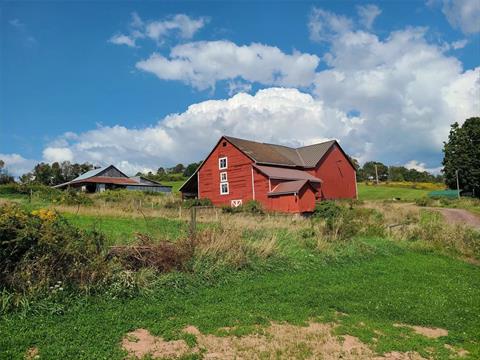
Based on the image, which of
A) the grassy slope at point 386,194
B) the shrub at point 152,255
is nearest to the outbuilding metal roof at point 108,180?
the grassy slope at point 386,194

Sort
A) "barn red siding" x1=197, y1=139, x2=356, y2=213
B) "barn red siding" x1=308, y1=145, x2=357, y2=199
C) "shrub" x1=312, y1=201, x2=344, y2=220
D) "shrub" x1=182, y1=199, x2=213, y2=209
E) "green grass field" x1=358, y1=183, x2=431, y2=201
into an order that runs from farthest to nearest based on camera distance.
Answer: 1. "green grass field" x1=358, y1=183, x2=431, y2=201
2. "barn red siding" x1=308, y1=145, x2=357, y2=199
3. "shrub" x1=182, y1=199, x2=213, y2=209
4. "barn red siding" x1=197, y1=139, x2=356, y2=213
5. "shrub" x1=312, y1=201, x2=344, y2=220

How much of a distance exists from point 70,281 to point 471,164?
63.6 meters

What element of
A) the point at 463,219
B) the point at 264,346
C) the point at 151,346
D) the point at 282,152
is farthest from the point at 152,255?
the point at 282,152

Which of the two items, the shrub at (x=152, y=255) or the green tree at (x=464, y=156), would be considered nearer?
the shrub at (x=152, y=255)

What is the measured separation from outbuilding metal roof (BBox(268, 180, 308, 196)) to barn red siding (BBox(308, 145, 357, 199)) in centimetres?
952

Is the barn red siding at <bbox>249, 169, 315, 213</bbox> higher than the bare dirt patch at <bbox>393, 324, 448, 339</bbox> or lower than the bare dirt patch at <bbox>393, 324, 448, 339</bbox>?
higher

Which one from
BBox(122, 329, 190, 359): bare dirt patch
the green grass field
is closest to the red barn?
the green grass field

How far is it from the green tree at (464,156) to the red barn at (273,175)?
66.5 ft

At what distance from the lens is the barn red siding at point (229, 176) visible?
1588 inches

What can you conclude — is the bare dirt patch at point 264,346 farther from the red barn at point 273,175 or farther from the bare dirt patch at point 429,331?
the red barn at point 273,175

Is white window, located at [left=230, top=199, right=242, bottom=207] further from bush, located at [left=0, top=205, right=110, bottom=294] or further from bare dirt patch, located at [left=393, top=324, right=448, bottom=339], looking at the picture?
bare dirt patch, located at [left=393, top=324, right=448, bottom=339]

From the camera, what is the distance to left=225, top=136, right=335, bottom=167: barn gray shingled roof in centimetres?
4222

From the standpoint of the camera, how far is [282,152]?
48.5 meters

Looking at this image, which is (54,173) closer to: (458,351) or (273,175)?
(273,175)
